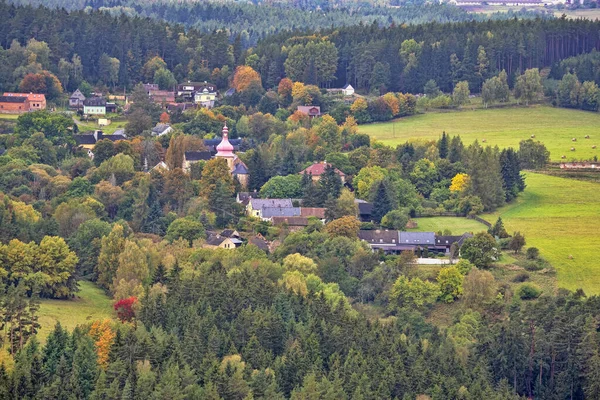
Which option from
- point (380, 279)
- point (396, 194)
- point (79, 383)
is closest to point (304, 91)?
point (396, 194)

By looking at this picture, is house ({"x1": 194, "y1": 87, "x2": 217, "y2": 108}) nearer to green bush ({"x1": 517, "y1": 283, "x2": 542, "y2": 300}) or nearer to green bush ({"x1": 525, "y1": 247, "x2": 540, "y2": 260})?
green bush ({"x1": 525, "y1": 247, "x2": 540, "y2": 260})

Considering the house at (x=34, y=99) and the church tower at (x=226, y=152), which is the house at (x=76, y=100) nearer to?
the house at (x=34, y=99)

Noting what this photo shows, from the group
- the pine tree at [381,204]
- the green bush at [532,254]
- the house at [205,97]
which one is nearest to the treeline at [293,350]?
the green bush at [532,254]

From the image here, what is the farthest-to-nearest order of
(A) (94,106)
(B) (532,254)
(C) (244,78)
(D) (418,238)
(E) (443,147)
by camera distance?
(C) (244,78)
(A) (94,106)
(E) (443,147)
(D) (418,238)
(B) (532,254)

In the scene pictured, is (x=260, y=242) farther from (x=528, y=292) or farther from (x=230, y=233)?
(x=528, y=292)

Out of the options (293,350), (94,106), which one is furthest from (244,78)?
(293,350)
